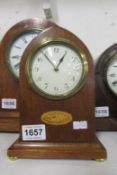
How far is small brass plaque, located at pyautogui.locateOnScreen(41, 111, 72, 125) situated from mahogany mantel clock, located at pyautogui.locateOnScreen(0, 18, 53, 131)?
0.18 m

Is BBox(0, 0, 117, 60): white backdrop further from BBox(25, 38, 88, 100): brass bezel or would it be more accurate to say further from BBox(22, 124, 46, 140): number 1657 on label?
BBox(22, 124, 46, 140): number 1657 on label

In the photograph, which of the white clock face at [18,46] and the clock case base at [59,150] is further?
the white clock face at [18,46]

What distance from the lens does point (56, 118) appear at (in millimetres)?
710

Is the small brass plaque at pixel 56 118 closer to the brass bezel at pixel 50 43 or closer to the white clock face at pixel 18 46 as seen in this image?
the brass bezel at pixel 50 43

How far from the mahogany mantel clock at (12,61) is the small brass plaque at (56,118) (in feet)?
0.59

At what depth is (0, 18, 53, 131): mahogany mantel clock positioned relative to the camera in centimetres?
87

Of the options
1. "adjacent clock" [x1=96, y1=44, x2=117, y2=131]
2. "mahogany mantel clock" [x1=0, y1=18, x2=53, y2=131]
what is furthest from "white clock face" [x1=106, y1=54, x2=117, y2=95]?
"mahogany mantel clock" [x1=0, y1=18, x2=53, y2=131]

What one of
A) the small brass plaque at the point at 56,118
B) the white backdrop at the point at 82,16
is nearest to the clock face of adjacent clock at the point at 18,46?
the white backdrop at the point at 82,16

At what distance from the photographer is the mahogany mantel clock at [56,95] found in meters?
0.71

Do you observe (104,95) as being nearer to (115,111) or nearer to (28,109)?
(115,111)

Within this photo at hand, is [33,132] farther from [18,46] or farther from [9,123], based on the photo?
[18,46]

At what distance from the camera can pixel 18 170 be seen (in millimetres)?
656

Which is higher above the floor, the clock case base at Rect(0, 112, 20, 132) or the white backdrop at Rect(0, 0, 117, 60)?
the white backdrop at Rect(0, 0, 117, 60)

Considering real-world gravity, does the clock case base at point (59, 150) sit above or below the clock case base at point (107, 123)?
below
